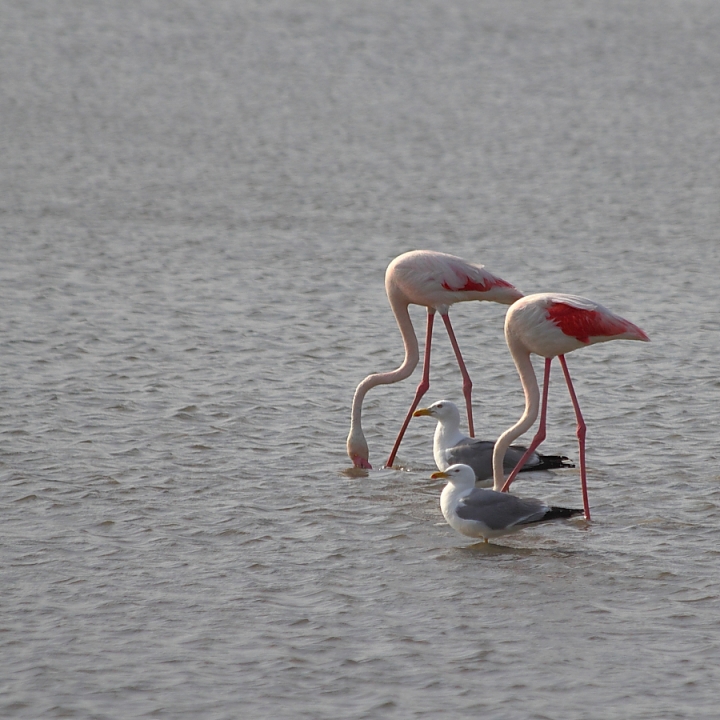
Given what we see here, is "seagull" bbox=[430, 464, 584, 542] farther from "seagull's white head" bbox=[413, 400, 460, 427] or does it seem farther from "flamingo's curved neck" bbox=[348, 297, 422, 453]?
"flamingo's curved neck" bbox=[348, 297, 422, 453]

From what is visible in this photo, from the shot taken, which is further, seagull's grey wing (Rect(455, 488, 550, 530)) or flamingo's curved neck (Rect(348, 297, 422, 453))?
flamingo's curved neck (Rect(348, 297, 422, 453))

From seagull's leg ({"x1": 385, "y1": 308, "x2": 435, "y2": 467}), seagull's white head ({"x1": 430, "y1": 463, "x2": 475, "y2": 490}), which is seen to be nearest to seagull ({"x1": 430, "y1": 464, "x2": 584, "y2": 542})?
seagull's white head ({"x1": 430, "y1": 463, "x2": 475, "y2": 490})

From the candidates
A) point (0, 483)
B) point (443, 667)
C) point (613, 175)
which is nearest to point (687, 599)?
point (443, 667)

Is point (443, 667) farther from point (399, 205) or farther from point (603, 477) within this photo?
point (399, 205)

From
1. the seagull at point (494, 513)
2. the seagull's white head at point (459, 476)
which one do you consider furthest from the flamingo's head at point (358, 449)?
the seagull at point (494, 513)

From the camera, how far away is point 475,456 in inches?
345

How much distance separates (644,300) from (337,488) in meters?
6.20

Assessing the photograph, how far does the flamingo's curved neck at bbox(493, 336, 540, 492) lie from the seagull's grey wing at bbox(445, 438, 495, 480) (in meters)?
0.21

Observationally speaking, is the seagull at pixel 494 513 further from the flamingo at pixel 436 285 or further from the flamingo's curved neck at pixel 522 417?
the flamingo at pixel 436 285

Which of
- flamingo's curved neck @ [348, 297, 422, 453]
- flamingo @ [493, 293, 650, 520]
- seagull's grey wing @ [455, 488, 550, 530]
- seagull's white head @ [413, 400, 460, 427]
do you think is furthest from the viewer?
flamingo's curved neck @ [348, 297, 422, 453]

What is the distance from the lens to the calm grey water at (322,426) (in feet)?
20.2

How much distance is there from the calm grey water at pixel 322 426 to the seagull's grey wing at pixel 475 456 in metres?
0.35

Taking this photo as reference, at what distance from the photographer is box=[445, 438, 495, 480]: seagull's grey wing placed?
874cm

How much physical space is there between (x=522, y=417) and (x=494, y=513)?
100cm
